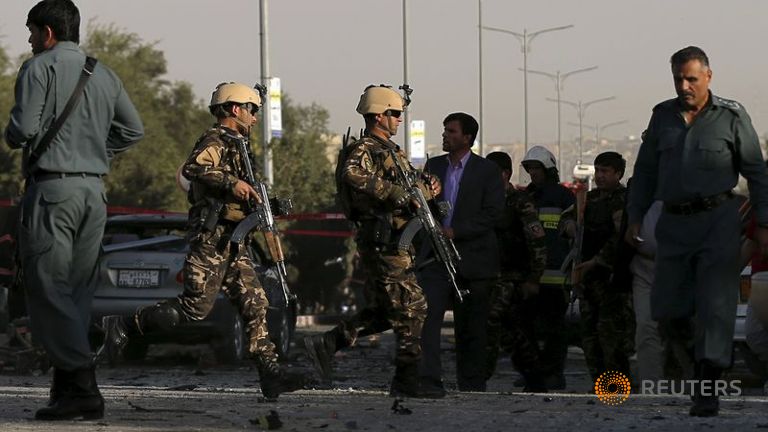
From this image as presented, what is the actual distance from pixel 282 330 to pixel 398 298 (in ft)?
20.1

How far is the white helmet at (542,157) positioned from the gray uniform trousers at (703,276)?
16.8ft

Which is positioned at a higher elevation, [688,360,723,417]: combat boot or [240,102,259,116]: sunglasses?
[240,102,259,116]: sunglasses

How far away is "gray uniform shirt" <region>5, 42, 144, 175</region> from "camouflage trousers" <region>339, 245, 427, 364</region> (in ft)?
7.80

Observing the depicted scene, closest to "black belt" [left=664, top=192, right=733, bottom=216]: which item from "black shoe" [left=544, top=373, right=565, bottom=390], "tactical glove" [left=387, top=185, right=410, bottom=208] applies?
"tactical glove" [left=387, top=185, right=410, bottom=208]

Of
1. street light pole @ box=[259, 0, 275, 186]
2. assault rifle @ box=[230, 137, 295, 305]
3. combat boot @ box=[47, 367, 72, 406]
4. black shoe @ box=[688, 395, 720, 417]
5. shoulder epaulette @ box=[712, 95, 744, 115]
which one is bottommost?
black shoe @ box=[688, 395, 720, 417]

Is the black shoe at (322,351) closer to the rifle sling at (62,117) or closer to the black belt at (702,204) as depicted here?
the black belt at (702,204)

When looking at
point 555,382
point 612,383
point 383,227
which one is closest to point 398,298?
point 383,227

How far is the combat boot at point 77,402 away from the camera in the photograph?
8.72 metres

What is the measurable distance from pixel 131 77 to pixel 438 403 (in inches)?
2096

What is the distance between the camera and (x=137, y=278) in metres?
15.7

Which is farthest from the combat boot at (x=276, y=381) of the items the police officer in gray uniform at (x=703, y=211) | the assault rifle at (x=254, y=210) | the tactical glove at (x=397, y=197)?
the police officer in gray uniform at (x=703, y=211)

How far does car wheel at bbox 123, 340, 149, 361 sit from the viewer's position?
16.7 meters

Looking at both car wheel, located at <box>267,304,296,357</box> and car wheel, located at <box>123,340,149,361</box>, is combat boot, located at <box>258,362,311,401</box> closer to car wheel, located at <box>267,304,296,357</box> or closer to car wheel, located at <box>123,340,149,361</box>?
car wheel, located at <box>267,304,296,357</box>

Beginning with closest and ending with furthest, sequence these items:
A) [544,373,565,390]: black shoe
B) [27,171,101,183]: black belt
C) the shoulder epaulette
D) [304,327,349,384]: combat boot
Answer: [27,171,101,183]: black belt, the shoulder epaulette, [304,327,349,384]: combat boot, [544,373,565,390]: black shoe
